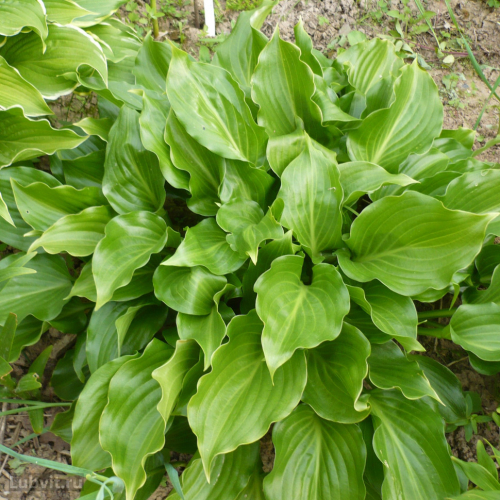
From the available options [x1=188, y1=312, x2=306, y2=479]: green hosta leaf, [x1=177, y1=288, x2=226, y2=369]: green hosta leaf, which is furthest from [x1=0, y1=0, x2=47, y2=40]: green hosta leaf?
[x1=188, y1=312, x2=306, y2=479]: green hosta leaf

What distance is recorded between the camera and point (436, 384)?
1.47 metres

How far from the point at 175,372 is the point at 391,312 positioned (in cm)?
72

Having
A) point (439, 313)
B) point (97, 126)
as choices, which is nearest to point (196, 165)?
point (97, 126)

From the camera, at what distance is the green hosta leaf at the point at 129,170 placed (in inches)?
55.0

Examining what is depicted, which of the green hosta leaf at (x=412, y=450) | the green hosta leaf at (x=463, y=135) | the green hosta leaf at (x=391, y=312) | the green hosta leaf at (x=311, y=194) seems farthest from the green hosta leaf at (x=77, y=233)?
the green hosta leaf at (x=463, y=135)

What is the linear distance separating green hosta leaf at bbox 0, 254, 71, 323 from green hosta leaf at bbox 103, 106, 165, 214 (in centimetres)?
35

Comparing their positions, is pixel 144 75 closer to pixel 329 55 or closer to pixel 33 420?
pixel 329 55

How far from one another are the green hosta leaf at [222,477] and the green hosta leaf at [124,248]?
64 centimetres

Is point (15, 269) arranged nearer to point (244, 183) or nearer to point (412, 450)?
point (244, 183)

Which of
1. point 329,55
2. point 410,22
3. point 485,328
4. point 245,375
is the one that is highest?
point 410,22

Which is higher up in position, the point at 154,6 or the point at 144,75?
the point at 154,6

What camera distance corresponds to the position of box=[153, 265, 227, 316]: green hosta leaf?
4.16 ft

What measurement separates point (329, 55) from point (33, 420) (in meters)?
2.30

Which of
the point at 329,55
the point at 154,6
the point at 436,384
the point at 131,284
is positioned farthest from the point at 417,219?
the point at 154,6
